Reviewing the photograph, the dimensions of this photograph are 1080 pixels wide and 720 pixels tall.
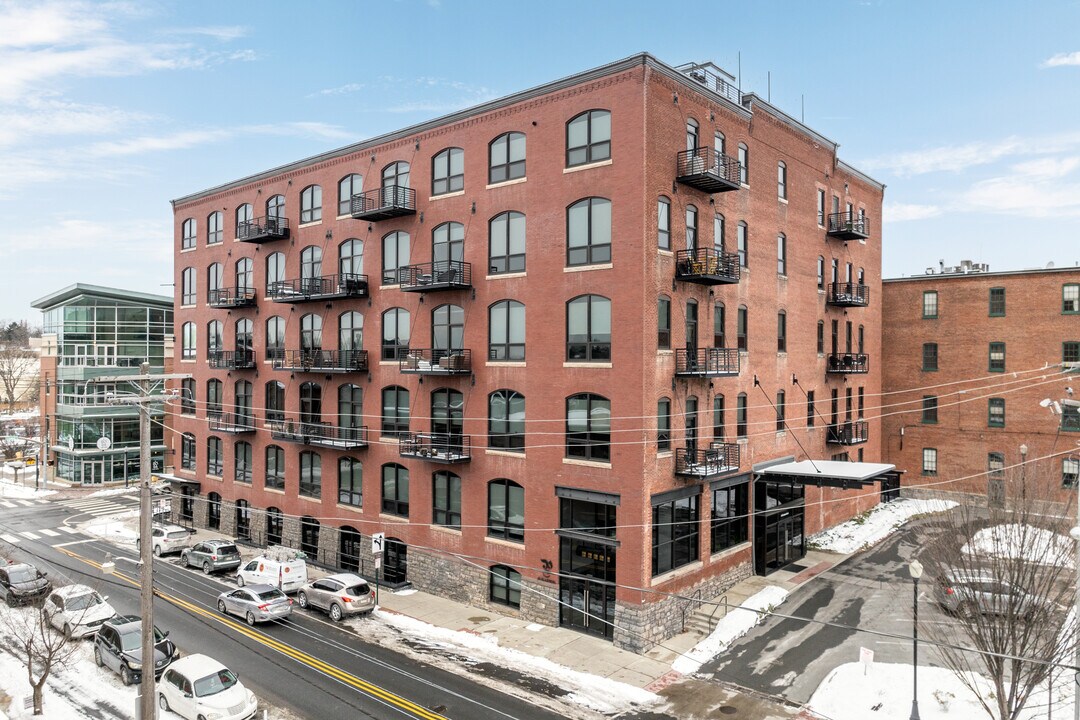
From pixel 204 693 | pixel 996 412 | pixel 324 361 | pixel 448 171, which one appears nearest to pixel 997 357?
pixel 996 412

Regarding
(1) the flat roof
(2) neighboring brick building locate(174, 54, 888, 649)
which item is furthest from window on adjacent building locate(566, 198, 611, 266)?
(1) the flat roof

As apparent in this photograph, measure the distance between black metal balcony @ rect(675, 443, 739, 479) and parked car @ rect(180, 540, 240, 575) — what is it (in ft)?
77.9

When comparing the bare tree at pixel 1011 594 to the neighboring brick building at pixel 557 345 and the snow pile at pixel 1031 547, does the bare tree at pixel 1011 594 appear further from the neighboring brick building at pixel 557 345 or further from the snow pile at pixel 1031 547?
the neighboring brick building at pixel 557 345

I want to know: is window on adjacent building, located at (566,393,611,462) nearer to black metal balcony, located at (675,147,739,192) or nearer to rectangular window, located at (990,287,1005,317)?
black metal balcony, located at (675,147,739,192)

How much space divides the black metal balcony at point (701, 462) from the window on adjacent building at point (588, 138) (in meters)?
11.7

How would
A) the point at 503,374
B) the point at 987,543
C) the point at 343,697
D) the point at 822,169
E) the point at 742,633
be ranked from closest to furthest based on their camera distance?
the point at 343,697 → the point at 987,543 → the point at 742,633 → the point at 503,374 → the point at 822,169

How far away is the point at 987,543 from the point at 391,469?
81.2 ft

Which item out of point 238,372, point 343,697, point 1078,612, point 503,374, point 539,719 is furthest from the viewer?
point 238,372

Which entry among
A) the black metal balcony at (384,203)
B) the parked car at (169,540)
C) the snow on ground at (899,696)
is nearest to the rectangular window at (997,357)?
the snow on ground at (899,696)

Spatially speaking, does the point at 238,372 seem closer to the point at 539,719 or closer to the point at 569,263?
the point at 569,263

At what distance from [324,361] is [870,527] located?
3279cm

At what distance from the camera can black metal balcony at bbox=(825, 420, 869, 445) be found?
4003cm

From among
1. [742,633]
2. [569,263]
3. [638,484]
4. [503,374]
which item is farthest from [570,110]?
[742,633]

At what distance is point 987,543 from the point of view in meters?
23.3
